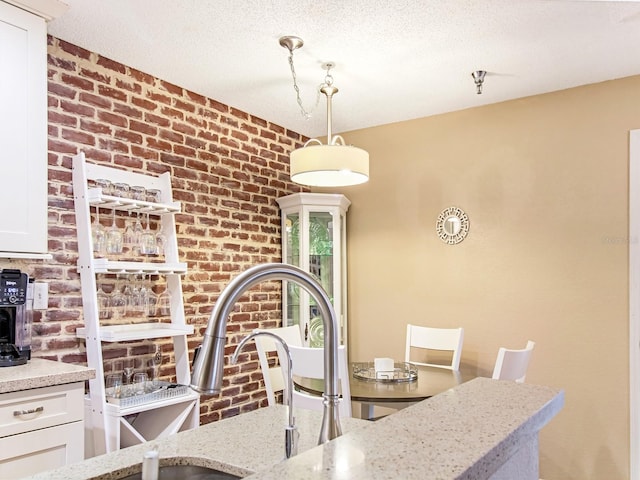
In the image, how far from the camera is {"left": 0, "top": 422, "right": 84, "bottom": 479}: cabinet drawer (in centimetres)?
182

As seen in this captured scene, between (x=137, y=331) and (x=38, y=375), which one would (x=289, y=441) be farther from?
(x=137, y=331)

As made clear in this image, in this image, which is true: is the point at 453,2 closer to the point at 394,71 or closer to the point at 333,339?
the point at 394,71

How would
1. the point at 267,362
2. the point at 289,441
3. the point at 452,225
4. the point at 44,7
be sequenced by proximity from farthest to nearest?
the point at 452,225, the point at 267,362, the point at 44,7, the point at 289,441

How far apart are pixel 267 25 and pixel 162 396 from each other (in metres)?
1.83

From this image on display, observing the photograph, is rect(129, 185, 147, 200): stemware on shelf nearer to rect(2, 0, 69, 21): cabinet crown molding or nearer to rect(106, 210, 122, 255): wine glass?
rect(106, 210, 122, 255): wine glass

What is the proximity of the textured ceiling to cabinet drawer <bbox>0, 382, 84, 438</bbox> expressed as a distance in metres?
1.60

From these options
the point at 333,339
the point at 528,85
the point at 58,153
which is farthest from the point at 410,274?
the point at 333,339

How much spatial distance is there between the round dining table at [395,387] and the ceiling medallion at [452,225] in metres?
0.98

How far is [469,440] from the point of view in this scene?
0.74 meters

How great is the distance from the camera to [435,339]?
11.3 feet

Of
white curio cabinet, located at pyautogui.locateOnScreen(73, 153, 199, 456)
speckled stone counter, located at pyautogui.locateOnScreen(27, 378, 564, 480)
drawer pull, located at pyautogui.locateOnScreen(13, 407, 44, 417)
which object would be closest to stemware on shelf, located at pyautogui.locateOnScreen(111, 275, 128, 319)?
white curio cabinet, located at pyautogui.locateOnScreen(73, 153, 199, 456)

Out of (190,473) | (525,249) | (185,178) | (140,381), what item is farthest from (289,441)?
(525,249)

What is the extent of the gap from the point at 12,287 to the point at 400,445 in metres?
1.95

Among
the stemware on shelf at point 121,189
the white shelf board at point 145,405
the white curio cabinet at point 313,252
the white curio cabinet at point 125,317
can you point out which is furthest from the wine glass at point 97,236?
the white curio cabinet at point 313,252
